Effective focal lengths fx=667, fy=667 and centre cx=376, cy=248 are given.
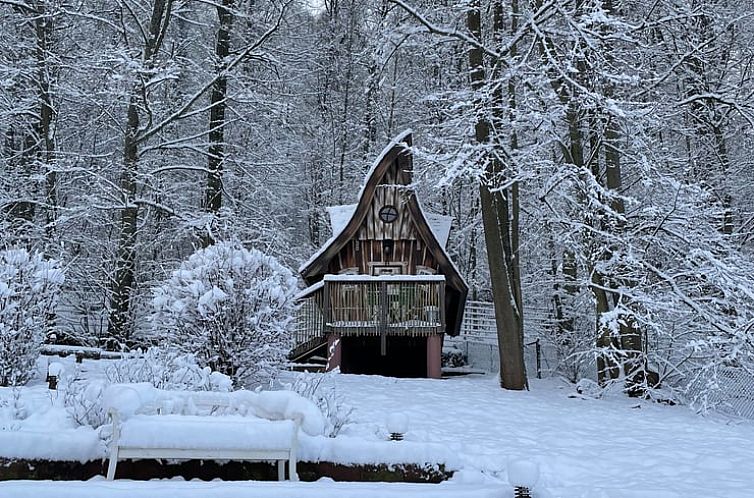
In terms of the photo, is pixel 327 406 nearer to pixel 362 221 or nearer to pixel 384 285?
pixel 384 285

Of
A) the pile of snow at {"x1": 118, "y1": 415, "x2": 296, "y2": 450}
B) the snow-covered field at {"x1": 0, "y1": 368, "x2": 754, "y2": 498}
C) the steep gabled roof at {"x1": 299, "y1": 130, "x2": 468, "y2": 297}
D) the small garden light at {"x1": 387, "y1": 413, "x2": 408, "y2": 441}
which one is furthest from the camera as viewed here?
the steep gabled roof at {"x1": 299, "y1": 130, "x2": 468, "y2": 297}

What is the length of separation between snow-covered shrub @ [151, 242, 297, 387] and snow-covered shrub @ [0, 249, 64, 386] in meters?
1.54

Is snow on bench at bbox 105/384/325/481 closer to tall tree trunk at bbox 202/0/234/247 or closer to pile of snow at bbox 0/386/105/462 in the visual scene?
pile of snow at bbox 0/386/105/462

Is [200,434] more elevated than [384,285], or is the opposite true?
[384,285]

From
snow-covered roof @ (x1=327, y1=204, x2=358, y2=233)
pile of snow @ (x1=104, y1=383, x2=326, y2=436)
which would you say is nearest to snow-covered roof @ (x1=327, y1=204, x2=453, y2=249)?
snow-covered roof @ (x1=327, y1=204, x2=358, y2=233)

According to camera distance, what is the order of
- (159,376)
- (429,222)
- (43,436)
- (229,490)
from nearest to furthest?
(229,490)
(43,436)
(159,376)
(429,222)

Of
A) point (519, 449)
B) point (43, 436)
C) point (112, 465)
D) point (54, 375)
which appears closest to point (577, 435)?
point (519, 449)

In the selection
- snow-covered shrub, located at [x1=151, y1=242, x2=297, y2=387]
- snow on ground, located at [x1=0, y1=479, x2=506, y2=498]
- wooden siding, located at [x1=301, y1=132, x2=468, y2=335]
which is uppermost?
wooden siding, located at [x1=301, y1=132, x2=468, y2=335]

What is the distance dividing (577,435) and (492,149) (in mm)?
5355

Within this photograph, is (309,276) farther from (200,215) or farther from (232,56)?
(232,56)

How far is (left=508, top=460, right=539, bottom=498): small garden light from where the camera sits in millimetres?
4438

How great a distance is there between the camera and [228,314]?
353 inches

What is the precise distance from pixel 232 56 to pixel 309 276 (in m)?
5.62

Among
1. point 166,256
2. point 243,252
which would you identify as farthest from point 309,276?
point 243,252
